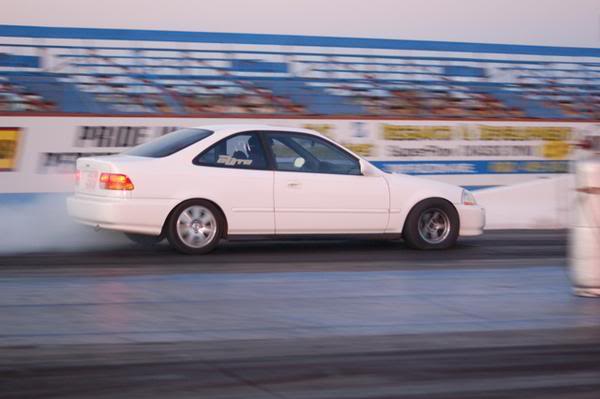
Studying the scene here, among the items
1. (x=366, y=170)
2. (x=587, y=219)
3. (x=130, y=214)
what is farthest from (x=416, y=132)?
(x=587, y=219)

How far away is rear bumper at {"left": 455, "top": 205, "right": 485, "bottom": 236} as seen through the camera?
11461 millimetres

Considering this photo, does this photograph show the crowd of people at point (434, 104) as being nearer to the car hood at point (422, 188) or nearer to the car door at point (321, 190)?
the car hood at point (422, 188)

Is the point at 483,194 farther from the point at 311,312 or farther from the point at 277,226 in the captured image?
the point at 311,312

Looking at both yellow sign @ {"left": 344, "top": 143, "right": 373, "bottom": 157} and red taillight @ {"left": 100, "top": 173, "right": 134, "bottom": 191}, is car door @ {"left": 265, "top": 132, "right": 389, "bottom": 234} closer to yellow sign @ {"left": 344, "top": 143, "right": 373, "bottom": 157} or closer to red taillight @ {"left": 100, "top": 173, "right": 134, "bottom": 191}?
red taillight @ {"left": 100, "top": 173, "right": 134, "bottom": 191}

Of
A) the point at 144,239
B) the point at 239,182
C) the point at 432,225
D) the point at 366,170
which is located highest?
the point at 366,170

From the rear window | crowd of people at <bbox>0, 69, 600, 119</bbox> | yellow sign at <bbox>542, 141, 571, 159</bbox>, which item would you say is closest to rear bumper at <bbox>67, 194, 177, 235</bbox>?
the rear window

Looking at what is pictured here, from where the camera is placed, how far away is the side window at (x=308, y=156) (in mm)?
10695

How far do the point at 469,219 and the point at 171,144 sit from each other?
11.9 ft

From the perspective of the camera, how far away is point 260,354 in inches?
222

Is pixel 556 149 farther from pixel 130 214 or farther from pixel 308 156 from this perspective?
pixel 130 214

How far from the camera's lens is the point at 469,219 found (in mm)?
11508

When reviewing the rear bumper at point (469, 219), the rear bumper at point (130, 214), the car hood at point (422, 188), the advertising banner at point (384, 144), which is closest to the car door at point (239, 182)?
the rear bumper at point (130, 214)

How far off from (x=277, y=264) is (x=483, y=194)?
266 inches

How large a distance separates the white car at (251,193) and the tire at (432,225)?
0.04 feet
